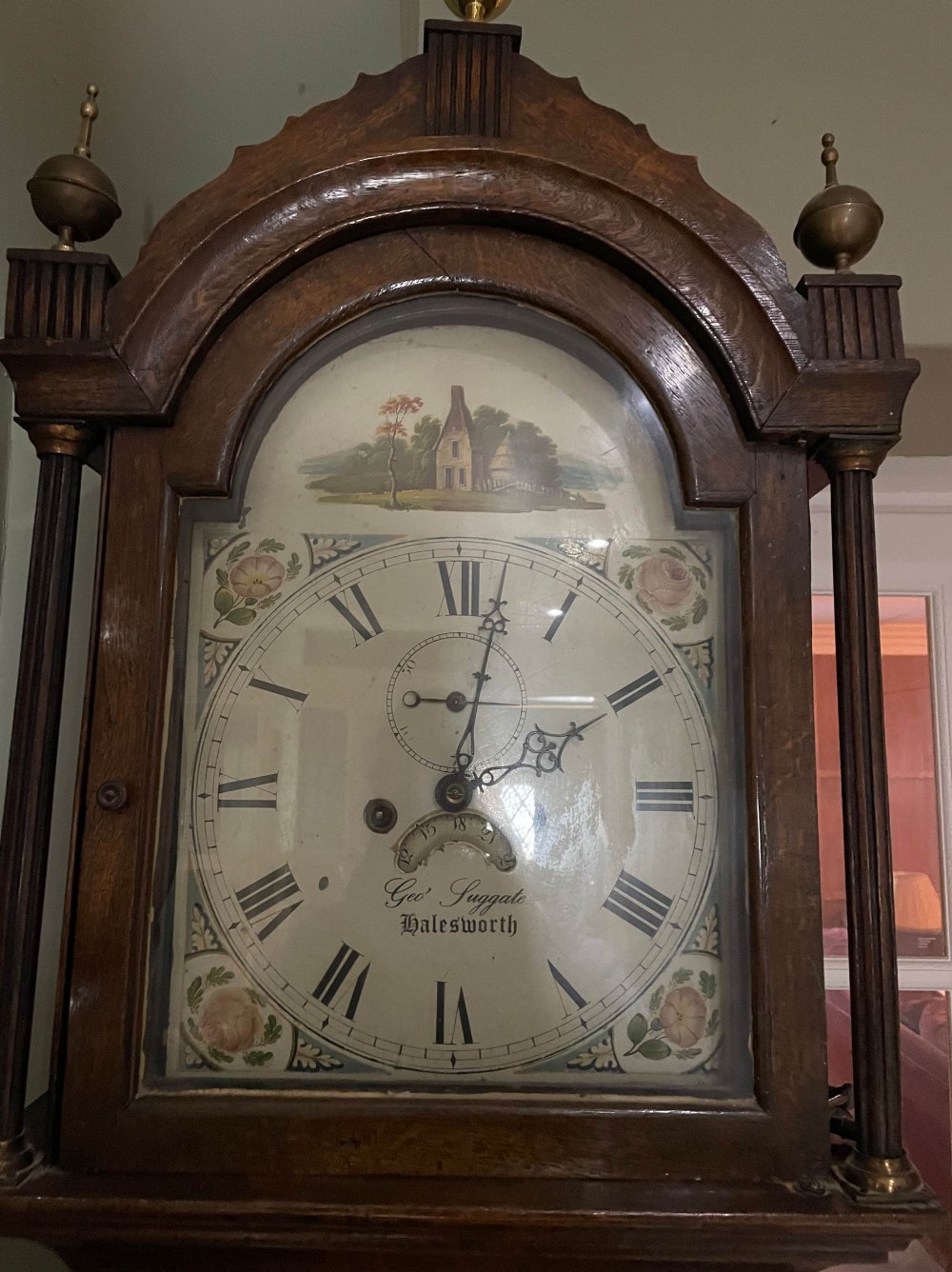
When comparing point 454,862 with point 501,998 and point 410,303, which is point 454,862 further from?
point 410,303

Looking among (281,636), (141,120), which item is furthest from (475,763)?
(141,120)

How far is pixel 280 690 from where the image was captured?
0.73 metres

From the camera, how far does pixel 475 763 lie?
72 centimetres

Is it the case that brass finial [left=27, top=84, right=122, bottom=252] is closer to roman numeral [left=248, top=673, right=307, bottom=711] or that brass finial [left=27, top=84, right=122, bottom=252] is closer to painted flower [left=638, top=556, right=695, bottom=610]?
roman numeral [left=248, top=673, right=307, bottom=711]

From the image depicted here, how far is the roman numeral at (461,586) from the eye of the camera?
29.2 inches

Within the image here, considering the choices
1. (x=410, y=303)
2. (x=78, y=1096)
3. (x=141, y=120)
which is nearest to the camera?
(x=78, y=1096)

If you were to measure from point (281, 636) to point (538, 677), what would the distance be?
0.65 feet

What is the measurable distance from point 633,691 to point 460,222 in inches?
15.1

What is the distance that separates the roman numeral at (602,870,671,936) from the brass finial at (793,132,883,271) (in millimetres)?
491

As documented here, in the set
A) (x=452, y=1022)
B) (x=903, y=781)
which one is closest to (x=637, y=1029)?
(x=452, y=1022)

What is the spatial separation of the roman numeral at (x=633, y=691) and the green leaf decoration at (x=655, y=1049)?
234 millimetres

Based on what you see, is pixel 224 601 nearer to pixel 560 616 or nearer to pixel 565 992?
pixel 560 616

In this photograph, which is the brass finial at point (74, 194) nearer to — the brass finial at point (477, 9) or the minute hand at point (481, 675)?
the brass finial at point (477, 9)

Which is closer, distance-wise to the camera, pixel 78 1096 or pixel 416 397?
pixel 78 1096
